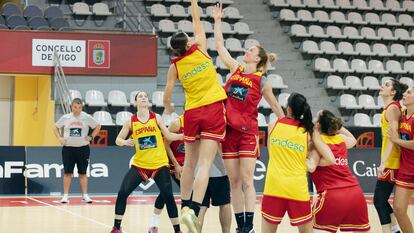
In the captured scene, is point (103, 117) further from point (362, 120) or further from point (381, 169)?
point (381, 169)

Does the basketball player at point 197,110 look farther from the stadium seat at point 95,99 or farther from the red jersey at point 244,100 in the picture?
the stadium seat at point 95,99

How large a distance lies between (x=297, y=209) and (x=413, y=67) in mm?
19098

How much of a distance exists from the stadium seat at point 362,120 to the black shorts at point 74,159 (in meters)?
9.54

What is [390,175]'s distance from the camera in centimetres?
1006

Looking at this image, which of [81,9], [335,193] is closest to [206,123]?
[335,193]

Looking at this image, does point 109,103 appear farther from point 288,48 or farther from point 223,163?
point 223,163

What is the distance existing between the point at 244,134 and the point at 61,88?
12.7 metres

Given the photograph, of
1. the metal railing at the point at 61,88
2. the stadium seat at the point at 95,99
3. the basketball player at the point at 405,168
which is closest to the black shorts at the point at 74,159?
the metal railing at the point at 61,88

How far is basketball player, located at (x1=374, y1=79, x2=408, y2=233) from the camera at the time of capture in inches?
393

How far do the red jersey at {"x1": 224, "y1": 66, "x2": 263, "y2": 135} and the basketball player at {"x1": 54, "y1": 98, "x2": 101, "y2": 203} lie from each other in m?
7.79

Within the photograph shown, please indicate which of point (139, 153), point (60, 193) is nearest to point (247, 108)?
point (139, 153)

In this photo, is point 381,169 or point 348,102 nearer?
point 381,169

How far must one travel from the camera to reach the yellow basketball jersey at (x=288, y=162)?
8.02 meters

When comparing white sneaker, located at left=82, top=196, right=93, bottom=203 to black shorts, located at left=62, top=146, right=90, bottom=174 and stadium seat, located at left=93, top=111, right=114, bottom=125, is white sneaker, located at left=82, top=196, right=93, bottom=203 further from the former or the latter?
stadium seat, located at left=93, top=111, right=114, bottom=125
